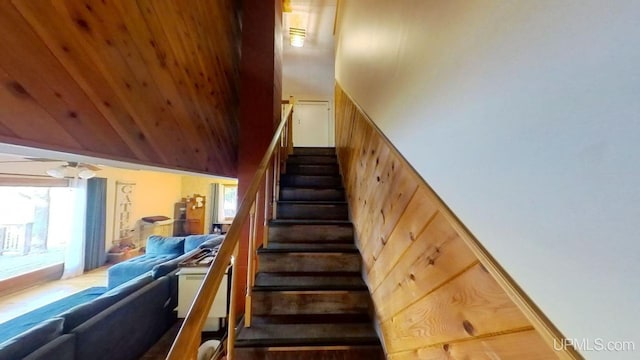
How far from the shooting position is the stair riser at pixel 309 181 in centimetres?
326

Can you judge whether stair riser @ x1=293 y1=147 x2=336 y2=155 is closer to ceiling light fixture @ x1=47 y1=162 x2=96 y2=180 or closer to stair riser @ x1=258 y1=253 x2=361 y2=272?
stair riser @ x1=258 y1=253 x2=361 y2=272

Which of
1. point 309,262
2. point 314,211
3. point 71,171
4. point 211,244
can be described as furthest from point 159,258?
point 309,262

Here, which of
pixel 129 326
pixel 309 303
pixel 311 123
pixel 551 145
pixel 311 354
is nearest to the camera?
pixel 551 145

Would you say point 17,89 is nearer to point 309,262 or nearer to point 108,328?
point 309,262

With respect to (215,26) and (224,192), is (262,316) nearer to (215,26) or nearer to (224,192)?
(215,26)

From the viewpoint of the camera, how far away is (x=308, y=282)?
6.84 ft

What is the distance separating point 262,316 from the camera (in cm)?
192

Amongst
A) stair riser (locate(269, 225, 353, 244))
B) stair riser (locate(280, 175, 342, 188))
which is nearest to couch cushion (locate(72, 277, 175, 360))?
stair riser (locate(269, 225, 353, 244))

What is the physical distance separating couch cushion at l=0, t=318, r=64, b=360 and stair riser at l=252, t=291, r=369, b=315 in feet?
4.55

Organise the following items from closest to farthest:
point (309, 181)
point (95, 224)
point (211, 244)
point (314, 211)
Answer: point (314, 211), point (309, 181), point (211, 244), point (95, 224)

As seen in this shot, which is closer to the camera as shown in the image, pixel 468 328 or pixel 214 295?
pixel 468 328

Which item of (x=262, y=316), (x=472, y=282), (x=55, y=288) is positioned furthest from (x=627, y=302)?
(x=55, y=288)

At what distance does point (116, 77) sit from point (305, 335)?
5.69 feet

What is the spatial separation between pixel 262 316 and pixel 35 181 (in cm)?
545
